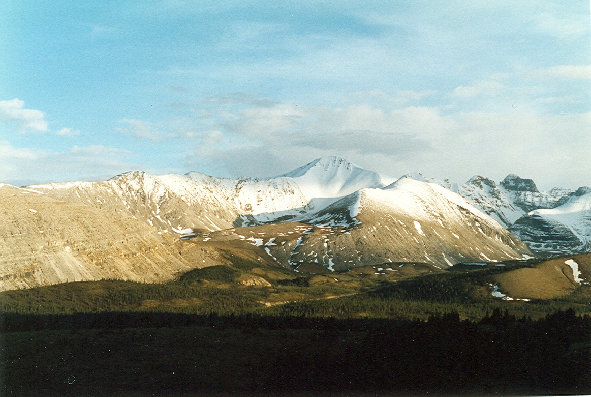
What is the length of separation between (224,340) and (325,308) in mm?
86292

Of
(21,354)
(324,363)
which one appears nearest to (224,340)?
(324,363)

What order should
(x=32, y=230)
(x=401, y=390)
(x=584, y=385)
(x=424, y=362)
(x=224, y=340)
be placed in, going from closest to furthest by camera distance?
(x=584, y=385) → (x=401, y=390) → (x=424, y=362) → (x=224, y=340) → (x=32, y=230)

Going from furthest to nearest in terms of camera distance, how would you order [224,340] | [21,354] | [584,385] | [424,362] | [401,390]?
[224,340]
[21,354]
[424,362]
[401,390]
[584,385]

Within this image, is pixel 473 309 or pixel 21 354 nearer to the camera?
pixel 21 354

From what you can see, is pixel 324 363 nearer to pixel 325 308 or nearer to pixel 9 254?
pixel 325 308

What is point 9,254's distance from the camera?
7156 inches

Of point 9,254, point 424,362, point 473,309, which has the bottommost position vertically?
point 473,309

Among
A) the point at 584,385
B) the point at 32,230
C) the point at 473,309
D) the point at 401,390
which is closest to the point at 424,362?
the point at 401,390

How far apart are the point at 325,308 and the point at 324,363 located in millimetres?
95862

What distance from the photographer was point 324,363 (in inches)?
3413

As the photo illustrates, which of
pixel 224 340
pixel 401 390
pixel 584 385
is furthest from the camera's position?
pixel 224 340

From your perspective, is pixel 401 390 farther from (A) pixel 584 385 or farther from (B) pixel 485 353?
(A) pixel 584 385

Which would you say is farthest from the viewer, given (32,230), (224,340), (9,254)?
(32,230)

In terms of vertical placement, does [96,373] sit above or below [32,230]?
below
